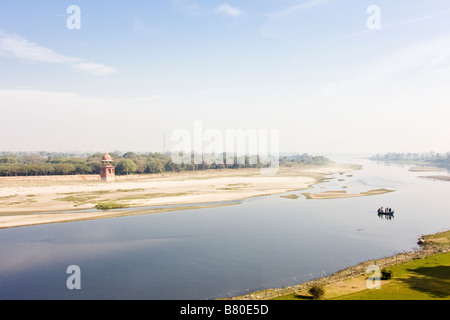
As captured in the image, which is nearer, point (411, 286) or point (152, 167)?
point (411, 286)

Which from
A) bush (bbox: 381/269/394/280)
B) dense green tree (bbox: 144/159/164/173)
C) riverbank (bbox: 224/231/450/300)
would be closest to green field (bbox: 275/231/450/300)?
riverbank (bbox: 224/231/450/300)

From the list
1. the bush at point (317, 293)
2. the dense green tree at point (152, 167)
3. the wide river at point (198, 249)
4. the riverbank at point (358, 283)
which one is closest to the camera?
the bush at point (317, 293)

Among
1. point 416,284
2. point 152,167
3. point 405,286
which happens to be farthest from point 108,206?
point 152,167

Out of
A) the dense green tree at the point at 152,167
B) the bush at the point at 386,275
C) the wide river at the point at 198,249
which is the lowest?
the wide river at the point at 198,249

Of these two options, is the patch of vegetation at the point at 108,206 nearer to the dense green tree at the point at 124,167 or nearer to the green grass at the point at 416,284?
the green grass at the point at 416,284

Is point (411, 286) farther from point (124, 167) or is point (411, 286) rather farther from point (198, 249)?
point (124, 167)

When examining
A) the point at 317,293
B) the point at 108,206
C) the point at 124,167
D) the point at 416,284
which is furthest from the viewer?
the point at 124,167

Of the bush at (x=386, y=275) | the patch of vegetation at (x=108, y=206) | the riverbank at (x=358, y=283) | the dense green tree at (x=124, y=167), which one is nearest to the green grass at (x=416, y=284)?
the riverbank at (x=358, y=283)

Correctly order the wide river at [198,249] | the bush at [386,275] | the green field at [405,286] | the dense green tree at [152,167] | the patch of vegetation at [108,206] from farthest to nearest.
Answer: the dense green tree at [152,167]
the patch of vegetation at [108,206]
the wide river at [198,249]
the bush at [386,275]
the green field at [405,286]

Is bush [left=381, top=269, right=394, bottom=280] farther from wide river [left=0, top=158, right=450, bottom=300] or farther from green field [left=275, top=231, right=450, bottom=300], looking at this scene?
wide river [left=0, top=158, right=450, bottom=300]
